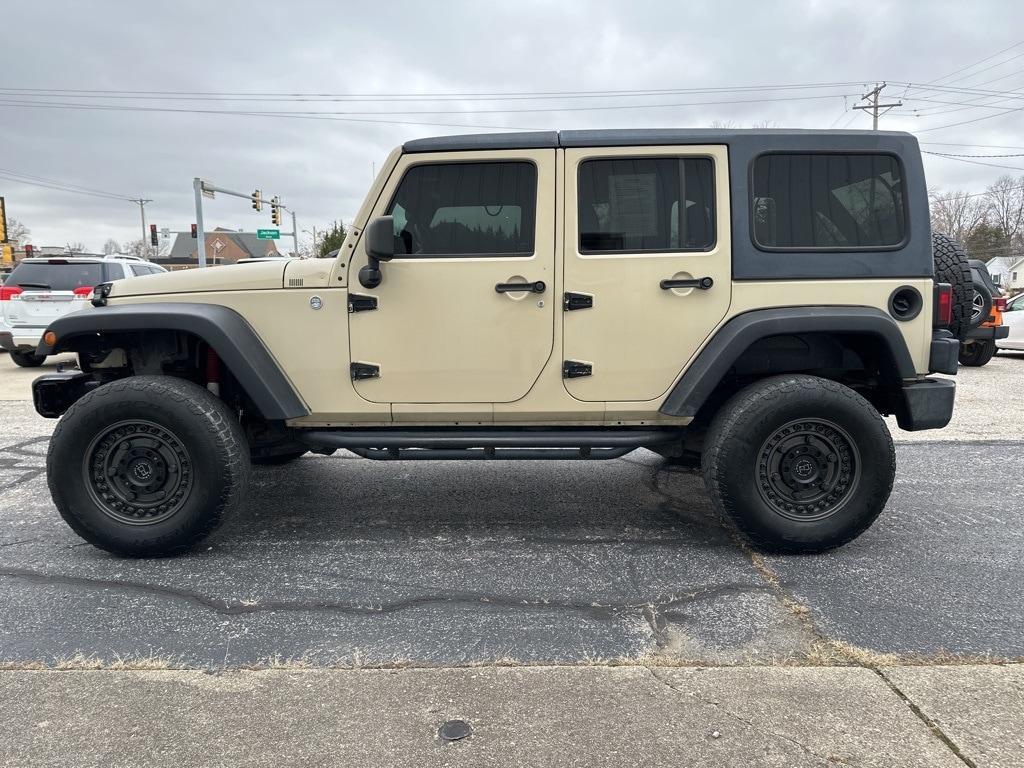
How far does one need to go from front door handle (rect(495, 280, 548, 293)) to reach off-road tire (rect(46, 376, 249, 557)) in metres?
1.51

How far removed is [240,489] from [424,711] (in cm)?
167

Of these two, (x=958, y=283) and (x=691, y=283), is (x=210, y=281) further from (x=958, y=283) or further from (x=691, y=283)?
(x=958, y=283)

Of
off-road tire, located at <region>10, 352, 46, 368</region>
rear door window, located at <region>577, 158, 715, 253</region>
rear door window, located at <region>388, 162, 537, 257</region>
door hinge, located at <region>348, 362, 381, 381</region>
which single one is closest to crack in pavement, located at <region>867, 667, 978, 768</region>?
rear door window, located at <region>577, 158, 715, 253</region>

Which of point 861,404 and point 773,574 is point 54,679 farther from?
point 861,404

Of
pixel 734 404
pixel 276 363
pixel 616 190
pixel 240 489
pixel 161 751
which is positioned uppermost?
pixel 616 190

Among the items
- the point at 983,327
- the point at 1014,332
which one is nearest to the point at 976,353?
the point at 983,327

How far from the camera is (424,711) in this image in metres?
2.22

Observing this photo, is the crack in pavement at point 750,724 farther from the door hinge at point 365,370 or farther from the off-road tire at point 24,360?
the off-road tire at point 24,360

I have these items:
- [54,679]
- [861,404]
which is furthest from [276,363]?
[861,404]

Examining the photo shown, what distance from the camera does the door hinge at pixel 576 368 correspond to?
345cm

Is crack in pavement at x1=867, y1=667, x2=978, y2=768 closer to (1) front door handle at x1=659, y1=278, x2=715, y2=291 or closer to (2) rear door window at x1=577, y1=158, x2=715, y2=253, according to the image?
(1) front door handle at x1=659, y1=278, x2=715, y2=291

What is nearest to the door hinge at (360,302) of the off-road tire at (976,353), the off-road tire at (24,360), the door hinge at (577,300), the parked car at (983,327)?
the door hinge at (577,300)

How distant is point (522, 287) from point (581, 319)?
1.09ft

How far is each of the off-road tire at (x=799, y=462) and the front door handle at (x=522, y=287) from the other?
1.10 metres
